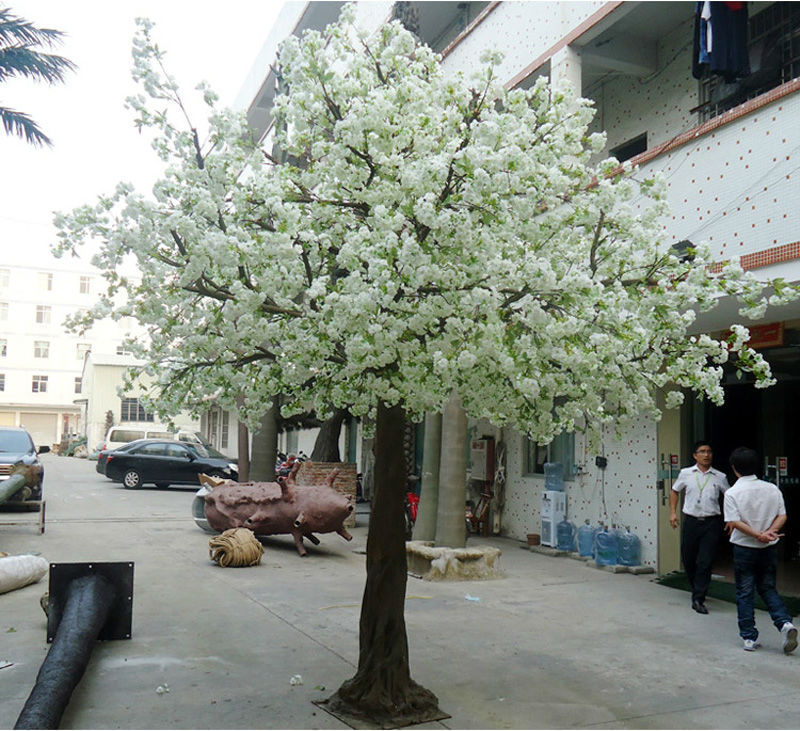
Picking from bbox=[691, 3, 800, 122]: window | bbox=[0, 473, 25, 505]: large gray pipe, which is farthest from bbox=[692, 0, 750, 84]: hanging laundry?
bbox=[0, 473, 25, 505]: large gray pipe

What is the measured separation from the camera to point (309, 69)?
16.4ft

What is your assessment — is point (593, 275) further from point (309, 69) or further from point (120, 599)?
point (120, 599)

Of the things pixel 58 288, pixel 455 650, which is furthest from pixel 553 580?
pixel 58 288

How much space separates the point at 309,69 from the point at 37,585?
6.81m

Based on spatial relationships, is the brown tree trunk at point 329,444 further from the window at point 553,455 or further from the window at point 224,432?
the window at point 224,432

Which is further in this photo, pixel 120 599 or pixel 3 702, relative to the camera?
pixel 120 599

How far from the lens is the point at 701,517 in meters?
8.18

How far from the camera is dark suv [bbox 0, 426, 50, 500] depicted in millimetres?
14359

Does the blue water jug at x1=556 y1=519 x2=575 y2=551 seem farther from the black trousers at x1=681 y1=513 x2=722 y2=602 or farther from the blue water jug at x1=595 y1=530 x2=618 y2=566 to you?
the black trousers at x1=681 y1=513 x2=722 y2=602

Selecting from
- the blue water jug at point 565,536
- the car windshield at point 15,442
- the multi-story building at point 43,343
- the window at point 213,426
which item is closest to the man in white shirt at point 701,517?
the blue water jug at point 565,536

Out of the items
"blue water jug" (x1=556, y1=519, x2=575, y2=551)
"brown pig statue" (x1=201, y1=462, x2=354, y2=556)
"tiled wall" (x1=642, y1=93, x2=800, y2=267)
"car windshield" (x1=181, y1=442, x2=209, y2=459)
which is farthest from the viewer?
"car windshield" (x1=181, y1=442, x2=209, y2=459)

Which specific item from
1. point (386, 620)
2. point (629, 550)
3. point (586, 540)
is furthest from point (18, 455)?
point (386, 620)

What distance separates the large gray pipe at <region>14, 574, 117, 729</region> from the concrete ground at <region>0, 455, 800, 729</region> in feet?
0.80

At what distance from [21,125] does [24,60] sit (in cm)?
155
